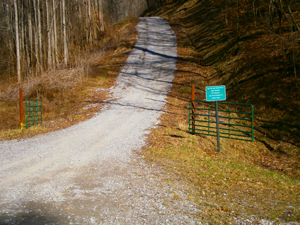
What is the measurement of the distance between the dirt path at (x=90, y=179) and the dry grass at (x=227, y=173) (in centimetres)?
53

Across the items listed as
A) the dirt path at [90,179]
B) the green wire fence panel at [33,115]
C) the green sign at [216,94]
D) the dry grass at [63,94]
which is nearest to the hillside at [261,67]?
the green sign at [216,94]

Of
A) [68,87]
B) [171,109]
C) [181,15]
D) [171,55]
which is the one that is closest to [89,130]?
[171,109]

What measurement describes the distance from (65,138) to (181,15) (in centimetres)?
3595

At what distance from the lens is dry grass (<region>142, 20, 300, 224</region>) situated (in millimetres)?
4934

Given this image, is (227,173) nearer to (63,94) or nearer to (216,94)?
(216,94)

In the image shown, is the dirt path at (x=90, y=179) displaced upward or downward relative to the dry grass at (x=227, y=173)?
upward

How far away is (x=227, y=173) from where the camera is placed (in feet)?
23.3

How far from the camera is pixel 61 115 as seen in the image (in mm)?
13922

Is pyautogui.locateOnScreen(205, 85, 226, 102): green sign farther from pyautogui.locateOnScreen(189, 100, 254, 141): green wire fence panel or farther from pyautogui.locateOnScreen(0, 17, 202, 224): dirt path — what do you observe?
pyautogui.locateOnScreen(0, 17, 202, 224): dirt path

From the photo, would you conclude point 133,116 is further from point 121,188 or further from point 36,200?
point 36,200

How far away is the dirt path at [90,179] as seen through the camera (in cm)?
455

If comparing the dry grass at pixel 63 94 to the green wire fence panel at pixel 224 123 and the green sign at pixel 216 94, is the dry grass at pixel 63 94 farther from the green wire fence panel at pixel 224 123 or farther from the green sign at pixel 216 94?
the green sign at pixel 216 94

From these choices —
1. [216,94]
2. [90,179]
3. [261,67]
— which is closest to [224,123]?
[216,94]

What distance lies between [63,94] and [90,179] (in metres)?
12.1
